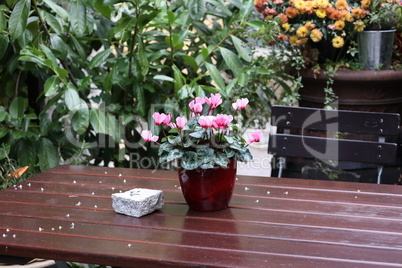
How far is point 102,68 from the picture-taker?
350 centimetres

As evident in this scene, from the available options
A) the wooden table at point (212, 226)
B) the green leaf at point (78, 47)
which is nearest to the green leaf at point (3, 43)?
the green leaf at point (78, 47)

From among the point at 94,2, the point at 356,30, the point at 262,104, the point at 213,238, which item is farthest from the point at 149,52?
the point at 213,238

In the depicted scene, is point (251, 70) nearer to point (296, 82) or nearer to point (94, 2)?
point (296, 82)

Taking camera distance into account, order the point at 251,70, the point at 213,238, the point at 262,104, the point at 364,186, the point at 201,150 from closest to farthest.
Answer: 1. the point at 213,238
2. the point at 201,150
3. the point at 364,186
4. the point at 251,70
5. the point at 262,104

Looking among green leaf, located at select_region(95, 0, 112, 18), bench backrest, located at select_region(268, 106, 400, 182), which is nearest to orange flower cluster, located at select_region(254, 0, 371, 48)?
bench backrest, located at select_region(268, 106, 400, 182)

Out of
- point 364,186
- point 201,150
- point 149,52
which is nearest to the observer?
point 201,150

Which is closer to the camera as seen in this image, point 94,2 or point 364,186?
point 364,186

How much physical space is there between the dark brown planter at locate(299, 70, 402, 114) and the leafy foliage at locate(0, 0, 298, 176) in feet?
1.35

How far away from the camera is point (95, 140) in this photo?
344cm

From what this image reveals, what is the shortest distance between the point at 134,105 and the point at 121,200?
1.63 meters

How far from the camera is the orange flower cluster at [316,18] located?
3.14m

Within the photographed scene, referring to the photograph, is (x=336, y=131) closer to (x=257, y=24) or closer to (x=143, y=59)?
(x=257, y=24)

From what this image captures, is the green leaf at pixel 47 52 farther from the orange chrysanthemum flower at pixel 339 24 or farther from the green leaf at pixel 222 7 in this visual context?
the orange chrysanthemum flower at pixel 339 24

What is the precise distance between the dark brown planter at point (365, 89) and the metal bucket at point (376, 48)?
0.21ft
